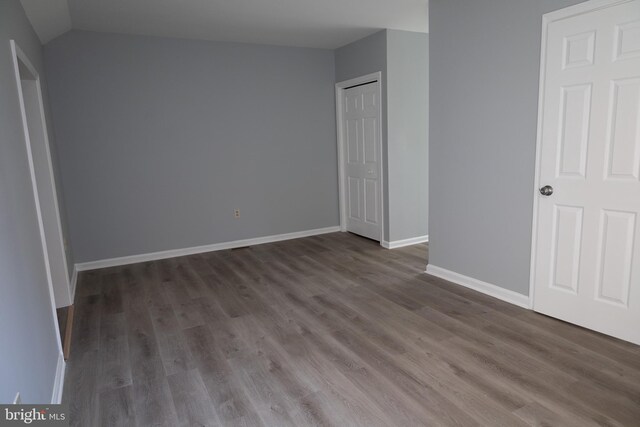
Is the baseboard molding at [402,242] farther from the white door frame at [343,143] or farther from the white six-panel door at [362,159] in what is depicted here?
the white six-panel door at [362,159]

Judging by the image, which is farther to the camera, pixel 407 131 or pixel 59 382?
pixel 407 131

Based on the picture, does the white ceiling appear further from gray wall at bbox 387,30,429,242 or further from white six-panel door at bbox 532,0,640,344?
white six-panel door at bbox 532,0,640,344

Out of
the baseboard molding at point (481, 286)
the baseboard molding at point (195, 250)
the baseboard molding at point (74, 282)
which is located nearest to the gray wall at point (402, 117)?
the baseboard molding at point (481, 286)

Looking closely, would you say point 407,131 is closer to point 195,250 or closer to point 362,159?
point 362,159

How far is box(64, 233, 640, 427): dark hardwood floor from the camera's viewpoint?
1.96 metres

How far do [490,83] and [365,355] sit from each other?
2.24 metres

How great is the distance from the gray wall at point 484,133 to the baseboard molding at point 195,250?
7.17 ft

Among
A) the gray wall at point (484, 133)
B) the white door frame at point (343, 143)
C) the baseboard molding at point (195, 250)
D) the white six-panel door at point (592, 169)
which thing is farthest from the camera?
the white door frame at point (343, 143)

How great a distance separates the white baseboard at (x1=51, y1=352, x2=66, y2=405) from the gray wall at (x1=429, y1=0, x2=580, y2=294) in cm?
304

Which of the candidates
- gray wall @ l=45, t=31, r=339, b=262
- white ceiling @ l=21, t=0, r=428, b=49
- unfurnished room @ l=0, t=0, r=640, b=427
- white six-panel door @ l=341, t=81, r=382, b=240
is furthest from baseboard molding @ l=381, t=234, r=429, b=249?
white ceiling @ l=21, t=0, r=428, b=49

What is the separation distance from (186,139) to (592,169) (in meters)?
3.97

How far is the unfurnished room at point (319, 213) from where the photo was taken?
2.07m

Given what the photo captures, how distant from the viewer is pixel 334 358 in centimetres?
245

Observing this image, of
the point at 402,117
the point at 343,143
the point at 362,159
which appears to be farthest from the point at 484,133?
the point at 343,143
